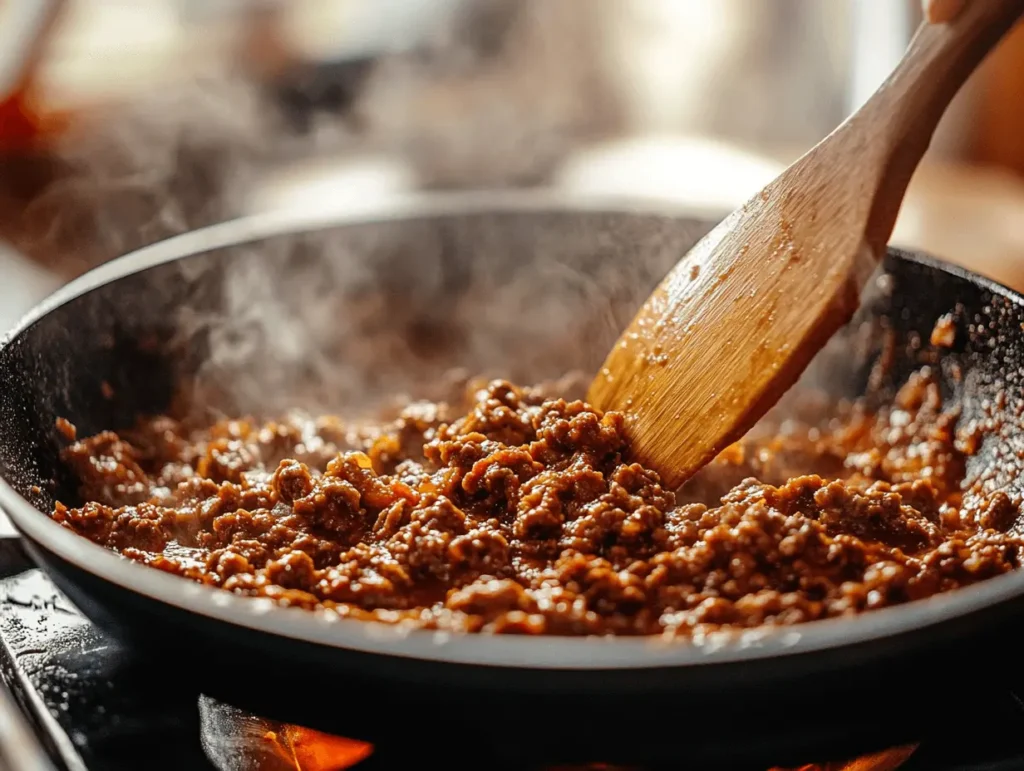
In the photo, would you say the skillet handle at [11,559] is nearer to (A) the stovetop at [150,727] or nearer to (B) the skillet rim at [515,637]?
(A) the stovetop at [150,727]

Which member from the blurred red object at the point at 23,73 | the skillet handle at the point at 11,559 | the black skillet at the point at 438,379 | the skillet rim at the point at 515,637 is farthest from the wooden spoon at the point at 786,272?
the blurred red object at the point at 23,73

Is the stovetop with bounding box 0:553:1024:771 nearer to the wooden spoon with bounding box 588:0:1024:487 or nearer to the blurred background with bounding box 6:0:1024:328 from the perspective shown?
the wooden spoon with bounding box 588:0:1024:487

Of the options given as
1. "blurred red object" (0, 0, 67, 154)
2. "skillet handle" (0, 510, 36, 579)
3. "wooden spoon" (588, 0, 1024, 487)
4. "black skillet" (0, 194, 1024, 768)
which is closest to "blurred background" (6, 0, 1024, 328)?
"blurred red object" (0, 0, 67, 154)

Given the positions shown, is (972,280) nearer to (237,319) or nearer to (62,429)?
(237,319)

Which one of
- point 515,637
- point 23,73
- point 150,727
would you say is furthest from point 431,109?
point 515,637

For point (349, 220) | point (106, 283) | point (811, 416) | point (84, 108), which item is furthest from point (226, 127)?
point (811, 416)
